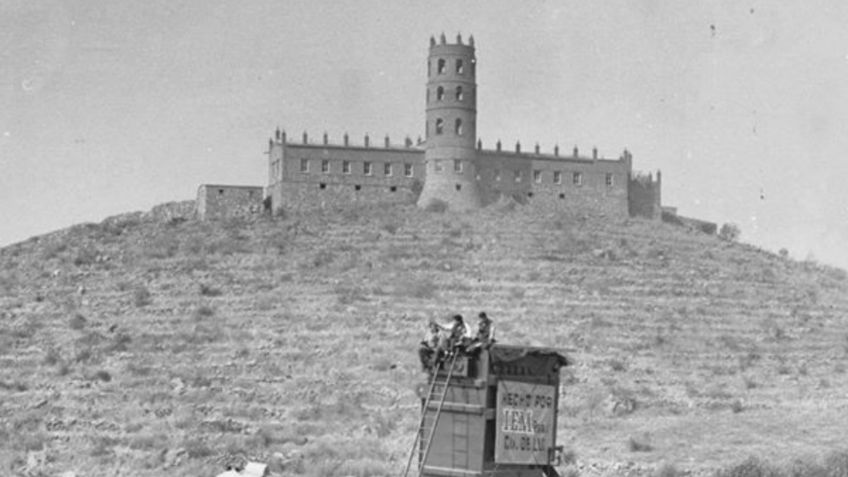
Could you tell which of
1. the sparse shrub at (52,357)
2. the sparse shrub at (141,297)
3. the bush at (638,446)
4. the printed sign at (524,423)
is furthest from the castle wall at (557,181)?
the printed sign at (524,423)

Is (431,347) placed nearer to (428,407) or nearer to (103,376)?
(428,407)

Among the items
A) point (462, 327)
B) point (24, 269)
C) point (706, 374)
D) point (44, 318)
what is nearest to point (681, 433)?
point (706, 374)

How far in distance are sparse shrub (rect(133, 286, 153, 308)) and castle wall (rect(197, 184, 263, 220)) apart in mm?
13493

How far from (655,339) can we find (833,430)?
15881 millimetres

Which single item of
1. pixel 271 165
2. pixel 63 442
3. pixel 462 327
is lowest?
pixel 63 442

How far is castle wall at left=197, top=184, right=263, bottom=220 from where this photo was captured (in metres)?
70.8

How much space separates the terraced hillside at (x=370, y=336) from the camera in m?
34.6

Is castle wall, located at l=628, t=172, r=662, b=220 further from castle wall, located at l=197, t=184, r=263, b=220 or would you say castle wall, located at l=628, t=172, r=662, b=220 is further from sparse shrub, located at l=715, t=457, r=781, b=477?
sparse shrub, located at l=715, t=457, r=781, b=477

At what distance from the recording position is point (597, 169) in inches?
2965

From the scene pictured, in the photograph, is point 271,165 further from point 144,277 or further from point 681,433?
point 681,433

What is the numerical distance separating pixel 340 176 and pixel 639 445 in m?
40.3

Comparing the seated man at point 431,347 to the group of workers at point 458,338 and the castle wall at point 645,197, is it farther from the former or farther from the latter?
the castle wall at point 645,197

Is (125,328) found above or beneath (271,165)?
beneath

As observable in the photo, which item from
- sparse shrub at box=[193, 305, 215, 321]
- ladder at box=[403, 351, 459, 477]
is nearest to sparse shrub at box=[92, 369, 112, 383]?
sparse shrub at box=[193, 305, 215, 321]
